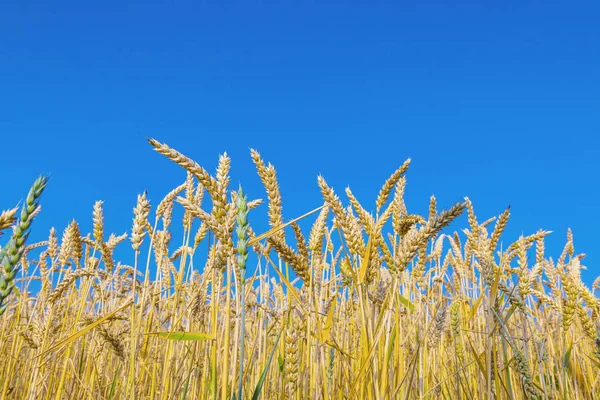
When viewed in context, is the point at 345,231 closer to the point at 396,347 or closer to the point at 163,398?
the point at 396,347

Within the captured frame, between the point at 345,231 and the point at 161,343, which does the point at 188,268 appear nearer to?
the point at 161,343

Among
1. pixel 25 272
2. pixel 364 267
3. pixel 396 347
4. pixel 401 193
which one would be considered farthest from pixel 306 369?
pixel 25 272

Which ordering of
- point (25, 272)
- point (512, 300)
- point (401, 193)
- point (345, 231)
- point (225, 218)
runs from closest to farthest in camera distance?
point (225, 218) < point (345, 231) < point (512, 300) < point (401, 193) < point (25, 272)

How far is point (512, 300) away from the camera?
5.09 ft

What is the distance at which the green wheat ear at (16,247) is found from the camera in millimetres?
744

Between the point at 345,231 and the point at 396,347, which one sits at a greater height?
the point at 345,231

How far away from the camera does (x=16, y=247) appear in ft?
2.54

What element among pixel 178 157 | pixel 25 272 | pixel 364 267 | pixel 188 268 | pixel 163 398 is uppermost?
pixel 25 272

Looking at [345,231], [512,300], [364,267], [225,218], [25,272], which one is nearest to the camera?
[225,218]

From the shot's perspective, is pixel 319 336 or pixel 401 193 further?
pixel 401 193

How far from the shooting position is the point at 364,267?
128cm

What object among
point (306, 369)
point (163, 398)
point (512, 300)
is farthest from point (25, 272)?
point (512, 300)

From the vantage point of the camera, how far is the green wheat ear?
0.74 metres

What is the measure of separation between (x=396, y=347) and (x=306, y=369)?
0.32 m
